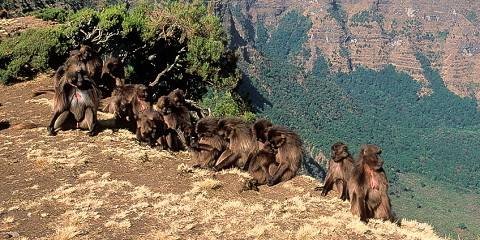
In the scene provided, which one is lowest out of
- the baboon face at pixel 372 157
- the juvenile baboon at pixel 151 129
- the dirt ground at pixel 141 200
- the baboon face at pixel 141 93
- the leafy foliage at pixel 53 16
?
the dirt ground at pixel 141 200

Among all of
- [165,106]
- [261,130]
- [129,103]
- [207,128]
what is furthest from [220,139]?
[129,103]

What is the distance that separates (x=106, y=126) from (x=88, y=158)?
10.6ft

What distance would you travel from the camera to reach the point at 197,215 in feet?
38.8

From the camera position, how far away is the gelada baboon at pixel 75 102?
16.5m

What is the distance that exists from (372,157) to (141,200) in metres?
5.35

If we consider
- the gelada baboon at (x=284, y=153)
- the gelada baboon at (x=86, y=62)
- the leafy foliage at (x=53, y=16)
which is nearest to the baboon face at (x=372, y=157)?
the gelada baboon at (x=284, y=153)

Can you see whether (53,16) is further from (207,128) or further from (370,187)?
(370,187)

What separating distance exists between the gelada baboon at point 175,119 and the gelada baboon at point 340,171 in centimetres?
465

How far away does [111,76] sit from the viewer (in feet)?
70.7

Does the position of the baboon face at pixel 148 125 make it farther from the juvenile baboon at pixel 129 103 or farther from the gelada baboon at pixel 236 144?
the gelada baboon at pixel 236 144

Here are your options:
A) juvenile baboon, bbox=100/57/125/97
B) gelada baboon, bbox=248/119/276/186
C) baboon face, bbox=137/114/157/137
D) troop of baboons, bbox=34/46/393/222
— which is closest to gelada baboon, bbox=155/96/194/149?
troop of baboons, bbox=34/46/393/222

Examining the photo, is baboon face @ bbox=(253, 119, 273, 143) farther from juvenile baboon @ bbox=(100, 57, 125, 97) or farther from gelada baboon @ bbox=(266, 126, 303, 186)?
juvenile baboon @ bbox=(100, 57, 125, 97)

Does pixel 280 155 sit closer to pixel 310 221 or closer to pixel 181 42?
pixel 310 221

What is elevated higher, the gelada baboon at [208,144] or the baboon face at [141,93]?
the baboon face at [141,93]
